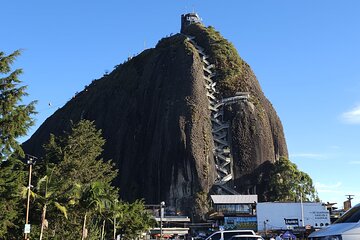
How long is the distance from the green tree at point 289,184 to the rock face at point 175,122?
4.41m

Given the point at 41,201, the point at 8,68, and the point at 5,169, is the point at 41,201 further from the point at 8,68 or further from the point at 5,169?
the point at 8,68

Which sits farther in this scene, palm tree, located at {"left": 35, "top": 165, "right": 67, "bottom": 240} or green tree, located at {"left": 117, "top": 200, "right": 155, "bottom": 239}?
green tree, located at {"left": 117, "top": 200, "right": 155, "bottom": 239}

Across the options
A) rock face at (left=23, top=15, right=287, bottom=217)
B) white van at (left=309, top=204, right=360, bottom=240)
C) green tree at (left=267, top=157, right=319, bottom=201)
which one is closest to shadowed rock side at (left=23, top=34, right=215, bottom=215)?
rock face at (left=23, top=15, right=287, bottom=217)

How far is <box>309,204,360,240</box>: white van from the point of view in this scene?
773 cm

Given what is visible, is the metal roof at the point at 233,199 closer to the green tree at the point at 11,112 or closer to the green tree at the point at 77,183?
the green tree at the point at 77,183

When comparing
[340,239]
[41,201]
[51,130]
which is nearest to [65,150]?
[41,201]

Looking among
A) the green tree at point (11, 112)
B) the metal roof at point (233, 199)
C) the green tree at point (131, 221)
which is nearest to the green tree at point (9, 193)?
the green tree at point (11, 112)

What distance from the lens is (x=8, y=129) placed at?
3117 centimetres

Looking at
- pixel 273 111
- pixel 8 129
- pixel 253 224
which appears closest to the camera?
pixel 8 129

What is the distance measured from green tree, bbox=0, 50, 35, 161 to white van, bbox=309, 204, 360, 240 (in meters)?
27.0

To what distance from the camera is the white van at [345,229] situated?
7730 mm

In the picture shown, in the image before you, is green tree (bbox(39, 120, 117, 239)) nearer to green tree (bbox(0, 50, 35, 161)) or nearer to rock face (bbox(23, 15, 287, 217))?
green tree (bbox(0, 50, 35, 161))

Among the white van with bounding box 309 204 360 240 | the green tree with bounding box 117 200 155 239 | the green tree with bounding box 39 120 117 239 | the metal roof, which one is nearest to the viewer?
the white van with bounding box 309 204 360 240

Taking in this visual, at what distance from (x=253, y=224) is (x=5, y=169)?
54002 mm
